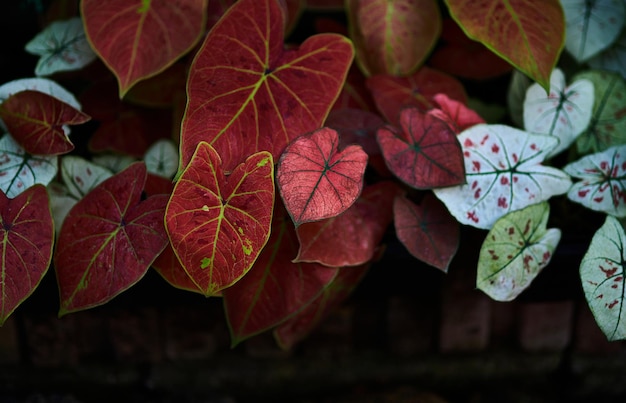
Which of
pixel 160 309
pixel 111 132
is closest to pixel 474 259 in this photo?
pixel 160 309

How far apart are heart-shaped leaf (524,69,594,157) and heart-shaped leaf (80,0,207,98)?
23.8 inches

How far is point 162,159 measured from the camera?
3.65 feet

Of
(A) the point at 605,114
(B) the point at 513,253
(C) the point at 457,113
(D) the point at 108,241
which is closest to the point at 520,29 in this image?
(C) the point at 457,113

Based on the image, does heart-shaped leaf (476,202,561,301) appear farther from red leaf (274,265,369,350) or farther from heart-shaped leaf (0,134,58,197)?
heart-shaped leaf (0,134,58,197)

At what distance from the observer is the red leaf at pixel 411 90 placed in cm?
111

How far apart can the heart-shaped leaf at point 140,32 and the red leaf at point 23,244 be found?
0.22 meters

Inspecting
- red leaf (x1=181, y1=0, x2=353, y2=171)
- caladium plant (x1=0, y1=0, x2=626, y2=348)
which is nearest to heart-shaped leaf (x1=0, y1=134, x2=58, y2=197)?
caladium plant (x1=0, y1=0, x2=626, y2=348)

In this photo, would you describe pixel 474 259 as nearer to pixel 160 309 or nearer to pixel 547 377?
pixel 547 377

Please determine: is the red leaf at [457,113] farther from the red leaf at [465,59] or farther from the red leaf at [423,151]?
the red leaf at [465,59]

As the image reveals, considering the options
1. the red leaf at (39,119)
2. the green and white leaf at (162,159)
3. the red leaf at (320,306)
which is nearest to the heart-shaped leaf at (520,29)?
the red leaf at (320,306)

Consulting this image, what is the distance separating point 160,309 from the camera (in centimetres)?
124

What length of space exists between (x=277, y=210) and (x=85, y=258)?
306mm

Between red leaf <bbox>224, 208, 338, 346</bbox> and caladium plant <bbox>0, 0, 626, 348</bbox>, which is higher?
caladium plant <bbox>0, 0, 626, 348</bbox>

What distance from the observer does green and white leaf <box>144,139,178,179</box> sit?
3.63 feet
